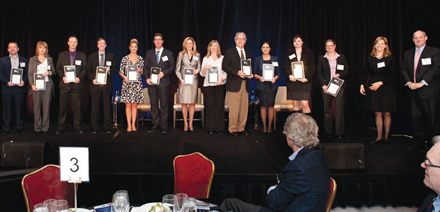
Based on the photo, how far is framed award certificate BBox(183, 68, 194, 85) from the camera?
5.92 metres

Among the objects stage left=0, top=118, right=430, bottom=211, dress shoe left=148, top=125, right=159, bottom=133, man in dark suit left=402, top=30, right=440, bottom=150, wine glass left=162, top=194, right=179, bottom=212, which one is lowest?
stage left=0, top=118, right=430, bottom=211

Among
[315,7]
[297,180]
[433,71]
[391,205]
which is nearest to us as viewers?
[297,180]

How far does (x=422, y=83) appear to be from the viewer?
4.80 metres

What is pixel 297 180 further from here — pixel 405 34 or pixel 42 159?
pixel 405 34

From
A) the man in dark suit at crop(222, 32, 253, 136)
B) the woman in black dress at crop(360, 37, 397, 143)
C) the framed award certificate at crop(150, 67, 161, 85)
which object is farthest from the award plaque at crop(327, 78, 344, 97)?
the framed award certificate at crop(150, 67, 161, 85)

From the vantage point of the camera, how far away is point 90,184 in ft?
12.2

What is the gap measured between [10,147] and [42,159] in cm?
35

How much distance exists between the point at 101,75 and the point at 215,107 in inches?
77.7

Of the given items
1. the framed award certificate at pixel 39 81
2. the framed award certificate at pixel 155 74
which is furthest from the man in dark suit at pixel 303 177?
the framed award certificate at pixel 39 81

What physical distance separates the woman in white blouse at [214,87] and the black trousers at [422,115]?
2.91 metres

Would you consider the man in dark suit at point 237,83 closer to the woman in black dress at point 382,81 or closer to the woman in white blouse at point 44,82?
the woman in black dress at point 382,81

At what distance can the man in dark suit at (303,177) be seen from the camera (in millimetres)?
2127

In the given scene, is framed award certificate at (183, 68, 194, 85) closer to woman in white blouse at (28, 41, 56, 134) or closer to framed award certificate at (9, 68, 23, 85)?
woman in white blouse at (28, 41, 56, 134)

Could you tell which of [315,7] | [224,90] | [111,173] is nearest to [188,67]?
[224,90]
